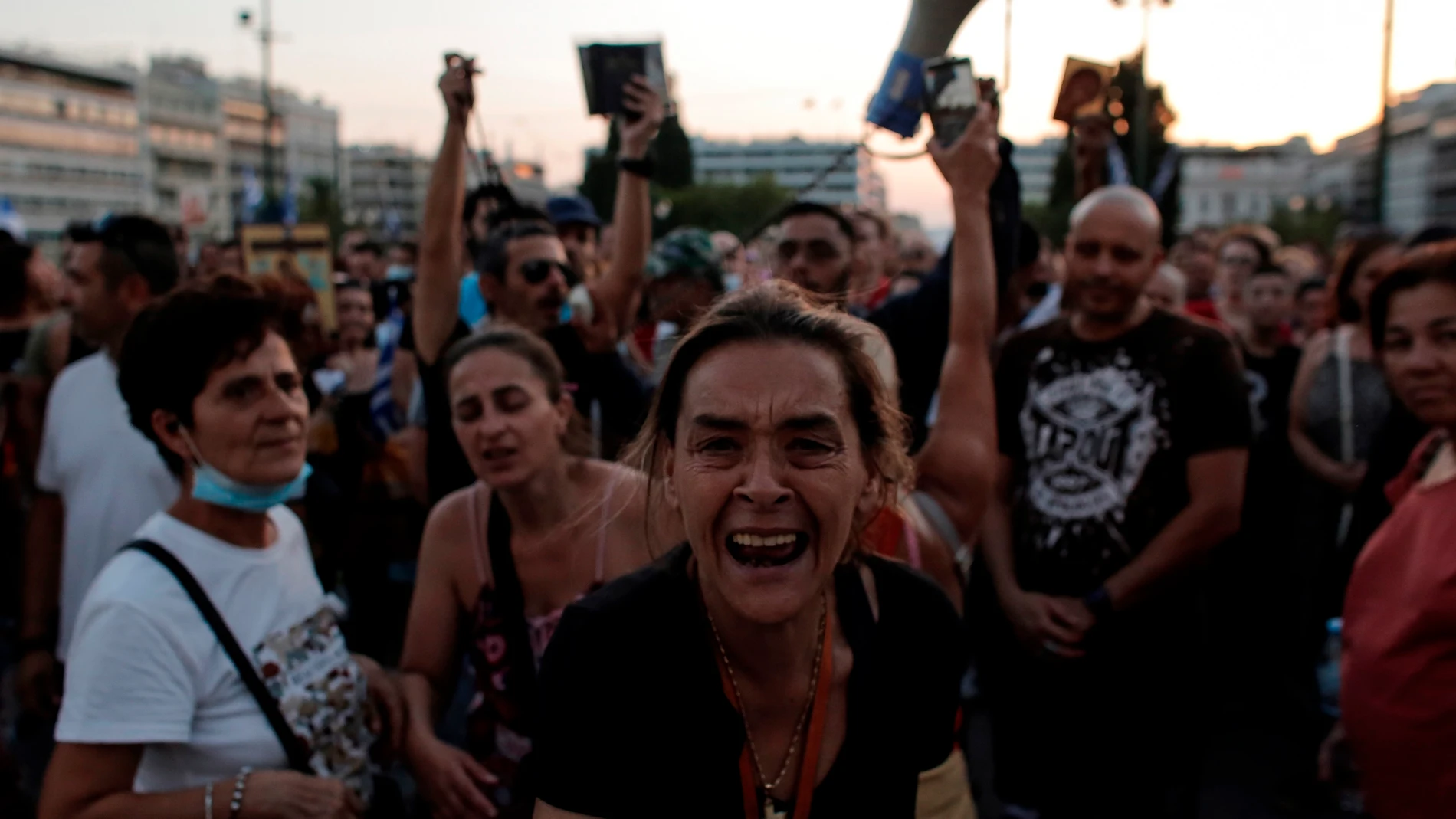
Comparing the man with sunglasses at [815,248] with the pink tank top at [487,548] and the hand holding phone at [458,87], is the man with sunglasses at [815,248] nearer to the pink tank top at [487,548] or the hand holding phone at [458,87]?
the hand holding phone at [458,87]

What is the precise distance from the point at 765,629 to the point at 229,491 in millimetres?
1290

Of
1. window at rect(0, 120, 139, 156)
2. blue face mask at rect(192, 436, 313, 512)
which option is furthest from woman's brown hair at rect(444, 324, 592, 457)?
window at rect(0, 120, 139, 156)

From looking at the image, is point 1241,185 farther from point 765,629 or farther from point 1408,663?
point 765,629

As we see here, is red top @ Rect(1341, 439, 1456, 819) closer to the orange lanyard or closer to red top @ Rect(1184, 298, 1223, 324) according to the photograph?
the orange lanyard

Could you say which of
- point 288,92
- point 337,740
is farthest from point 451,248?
point 288,92

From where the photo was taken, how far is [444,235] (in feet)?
12.5

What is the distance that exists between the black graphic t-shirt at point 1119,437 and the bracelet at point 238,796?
7.57ft

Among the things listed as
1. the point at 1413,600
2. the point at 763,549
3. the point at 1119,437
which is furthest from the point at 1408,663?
the point at 763,549

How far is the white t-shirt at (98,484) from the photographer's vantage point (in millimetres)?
3537

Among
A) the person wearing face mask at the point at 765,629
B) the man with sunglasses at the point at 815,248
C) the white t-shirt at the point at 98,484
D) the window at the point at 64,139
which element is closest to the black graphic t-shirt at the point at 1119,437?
the man with sunglasses at the point at 815,248

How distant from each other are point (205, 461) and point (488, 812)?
3.16 ft

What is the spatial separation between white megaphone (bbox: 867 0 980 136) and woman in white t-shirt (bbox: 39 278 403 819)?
150 cm

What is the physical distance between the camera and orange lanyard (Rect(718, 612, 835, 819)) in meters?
1.72

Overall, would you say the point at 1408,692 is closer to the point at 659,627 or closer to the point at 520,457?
the point at 659,627
